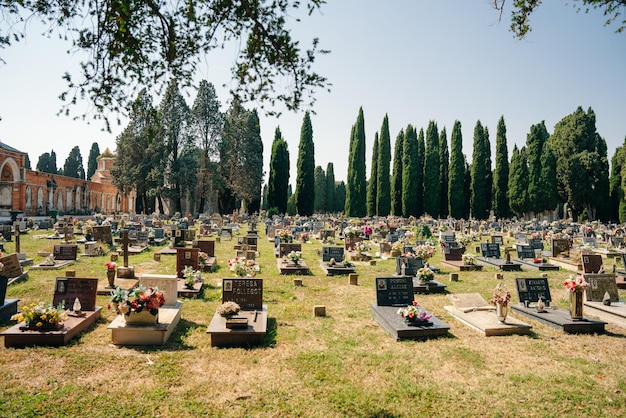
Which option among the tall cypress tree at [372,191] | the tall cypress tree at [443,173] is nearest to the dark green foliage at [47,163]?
the tall cypress tree at [372,191]

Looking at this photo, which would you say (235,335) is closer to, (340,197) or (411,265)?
(411,265)

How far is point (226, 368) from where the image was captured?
6.65 meters

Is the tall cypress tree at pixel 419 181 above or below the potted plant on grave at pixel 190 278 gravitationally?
above

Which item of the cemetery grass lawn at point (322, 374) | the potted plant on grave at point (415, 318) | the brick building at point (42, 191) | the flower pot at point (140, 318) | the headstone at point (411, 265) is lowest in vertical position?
the cemetery grass lawn at point (322, 374)

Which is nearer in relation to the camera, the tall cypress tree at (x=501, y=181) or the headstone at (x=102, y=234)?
the headstone at (x=102, y=234)

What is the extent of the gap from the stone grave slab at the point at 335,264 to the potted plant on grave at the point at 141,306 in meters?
8.75

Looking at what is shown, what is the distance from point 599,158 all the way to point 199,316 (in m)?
56.4

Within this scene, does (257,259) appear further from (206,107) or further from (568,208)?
(568,208)

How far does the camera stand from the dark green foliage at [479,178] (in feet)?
178

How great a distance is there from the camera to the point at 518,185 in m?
A: 51.2

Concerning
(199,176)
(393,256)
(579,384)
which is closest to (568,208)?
(393,256)

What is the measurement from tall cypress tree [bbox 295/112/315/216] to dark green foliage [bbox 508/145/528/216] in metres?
27.5

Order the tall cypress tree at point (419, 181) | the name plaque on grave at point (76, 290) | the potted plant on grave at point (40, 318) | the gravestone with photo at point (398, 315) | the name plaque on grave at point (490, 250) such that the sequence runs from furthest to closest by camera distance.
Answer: the tall cypress tree at point (419, 181), the name plaque on grave at point (490, 250), the name plaque on grave at point (76, 290), the gravestone with photo at point (398, 315), the potted plant on grave at point (40, 318)

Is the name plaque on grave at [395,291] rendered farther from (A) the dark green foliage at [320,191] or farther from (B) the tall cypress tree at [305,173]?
(A) the dark green foliage at [320,191]
